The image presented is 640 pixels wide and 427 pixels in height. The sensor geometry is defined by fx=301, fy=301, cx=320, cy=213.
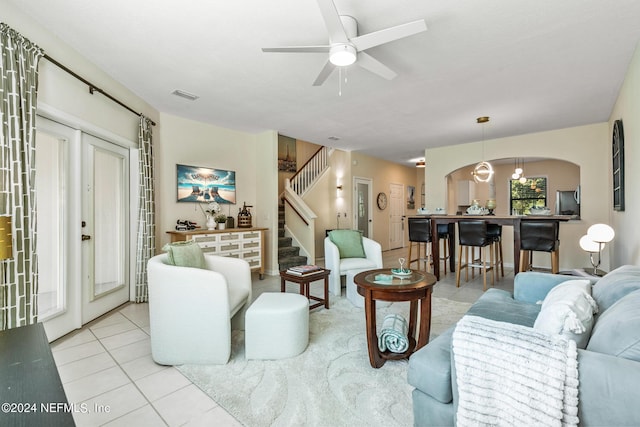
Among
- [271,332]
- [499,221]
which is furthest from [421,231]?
[271,332]

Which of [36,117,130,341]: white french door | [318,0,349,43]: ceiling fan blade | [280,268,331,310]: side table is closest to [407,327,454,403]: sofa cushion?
[280,268,331,310]: side table

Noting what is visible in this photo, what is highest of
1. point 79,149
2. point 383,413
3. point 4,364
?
point 79,149

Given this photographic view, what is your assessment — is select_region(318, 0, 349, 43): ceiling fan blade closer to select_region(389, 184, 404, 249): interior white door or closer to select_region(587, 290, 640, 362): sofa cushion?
select_region(587, 290, 640, 362): sofa cushion

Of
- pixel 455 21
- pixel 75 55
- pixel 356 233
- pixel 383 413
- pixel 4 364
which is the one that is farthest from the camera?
pixel 356 233

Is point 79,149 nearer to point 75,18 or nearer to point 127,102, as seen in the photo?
point 127,102

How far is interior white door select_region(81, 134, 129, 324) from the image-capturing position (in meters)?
3.18

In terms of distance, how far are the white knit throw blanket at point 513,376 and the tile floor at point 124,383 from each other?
1.26 m

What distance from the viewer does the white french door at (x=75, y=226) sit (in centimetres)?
273

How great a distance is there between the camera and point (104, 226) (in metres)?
3.51

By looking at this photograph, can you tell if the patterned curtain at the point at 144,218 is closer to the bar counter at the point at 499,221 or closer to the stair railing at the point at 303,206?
the stair railing at the point at 303,206

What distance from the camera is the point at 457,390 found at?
121 cm

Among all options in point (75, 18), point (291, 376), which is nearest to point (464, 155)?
point (291, 376)

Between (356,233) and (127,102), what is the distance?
3424 millimetres

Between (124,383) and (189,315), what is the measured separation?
1.91 ft
